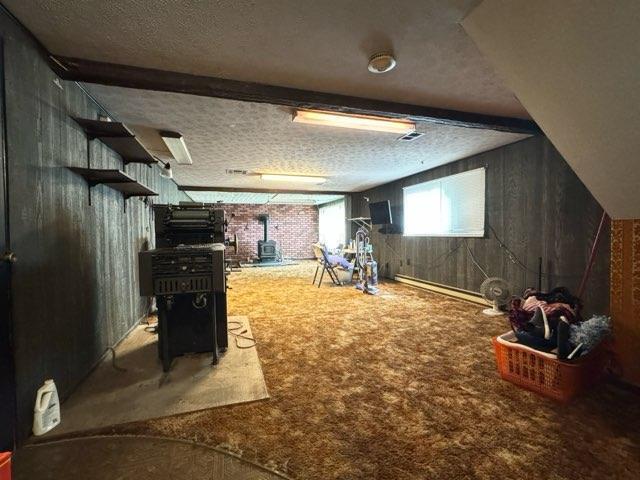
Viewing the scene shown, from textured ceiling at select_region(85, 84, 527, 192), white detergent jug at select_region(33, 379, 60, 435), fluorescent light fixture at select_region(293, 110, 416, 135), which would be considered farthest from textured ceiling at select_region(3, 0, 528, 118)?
white detergent jug at select_region(33, 379, 60, 435)

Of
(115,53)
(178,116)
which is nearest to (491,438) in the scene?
(115,53)

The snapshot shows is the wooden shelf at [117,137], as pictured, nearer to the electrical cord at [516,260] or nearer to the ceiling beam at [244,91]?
the ceiling beam at [244,91]

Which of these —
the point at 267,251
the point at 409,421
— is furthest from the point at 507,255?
the point at 267,251

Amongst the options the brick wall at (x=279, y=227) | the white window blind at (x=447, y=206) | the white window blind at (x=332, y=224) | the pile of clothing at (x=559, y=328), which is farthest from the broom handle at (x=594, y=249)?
the brick wall at (x=279, y=227)

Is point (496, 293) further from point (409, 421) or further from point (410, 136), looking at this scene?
point (409, 421)

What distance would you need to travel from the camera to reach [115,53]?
168cm

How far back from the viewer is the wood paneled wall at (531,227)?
2.71 m

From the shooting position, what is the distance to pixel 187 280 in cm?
200

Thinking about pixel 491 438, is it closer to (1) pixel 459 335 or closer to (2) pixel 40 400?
(1) pixel 459 335

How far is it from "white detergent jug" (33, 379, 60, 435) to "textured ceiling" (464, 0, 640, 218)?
9.71 ft

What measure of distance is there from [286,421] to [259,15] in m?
2.15

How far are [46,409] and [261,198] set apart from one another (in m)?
7.57

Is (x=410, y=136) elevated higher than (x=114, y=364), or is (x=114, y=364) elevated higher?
(x=410, y=136)

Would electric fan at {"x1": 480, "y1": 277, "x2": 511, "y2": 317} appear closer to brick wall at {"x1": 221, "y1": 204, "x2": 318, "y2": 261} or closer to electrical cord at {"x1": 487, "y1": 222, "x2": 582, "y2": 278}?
electrical cord at {"x1": 487, "y1": 222, "x2": 582, "y2": 278}
